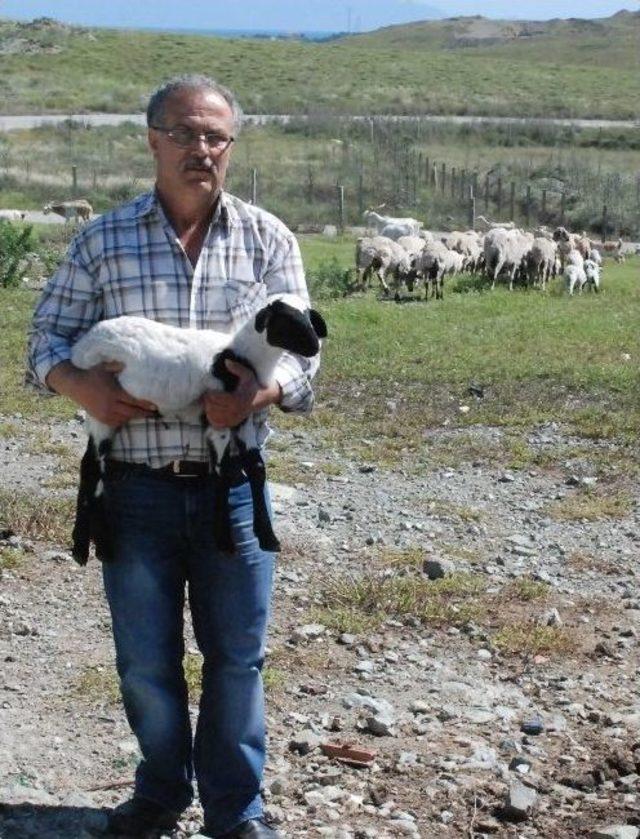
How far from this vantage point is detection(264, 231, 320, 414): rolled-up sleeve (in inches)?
148

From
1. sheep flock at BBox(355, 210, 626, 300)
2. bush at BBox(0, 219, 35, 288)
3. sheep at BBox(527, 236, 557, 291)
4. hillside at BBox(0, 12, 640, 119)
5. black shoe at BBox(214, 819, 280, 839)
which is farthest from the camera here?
hillside at BBox(0, 12, 640, 119)

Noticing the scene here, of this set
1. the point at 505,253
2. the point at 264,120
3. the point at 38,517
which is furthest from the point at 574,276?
the point at 264,120

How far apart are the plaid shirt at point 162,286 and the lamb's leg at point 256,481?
0.10 meters

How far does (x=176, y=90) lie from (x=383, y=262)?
15.6m

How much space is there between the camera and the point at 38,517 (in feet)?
23.6

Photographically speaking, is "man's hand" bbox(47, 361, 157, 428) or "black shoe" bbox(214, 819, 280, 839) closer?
"man's hand" bbox(47, 361, 157, 428)

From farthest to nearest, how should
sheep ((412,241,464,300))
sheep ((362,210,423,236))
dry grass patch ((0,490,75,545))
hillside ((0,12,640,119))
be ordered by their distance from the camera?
1. hillside ((0,12,640,119))
2. sheep ((362,210,423,236))
3. sheep ((412,241,464,300))
4. dry grass patch ((0,490,75,545))

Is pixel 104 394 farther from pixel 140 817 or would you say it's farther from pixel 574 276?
pixel 574 276

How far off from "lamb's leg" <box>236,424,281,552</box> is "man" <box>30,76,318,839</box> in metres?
0.02

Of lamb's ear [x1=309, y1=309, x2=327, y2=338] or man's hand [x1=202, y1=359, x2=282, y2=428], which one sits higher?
lamb's ear [x1=309, y1=309, x2=327, y2=338]

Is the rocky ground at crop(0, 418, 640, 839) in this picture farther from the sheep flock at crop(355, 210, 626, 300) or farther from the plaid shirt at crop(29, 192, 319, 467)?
the sheep flock at crop(355, 210, 626, 300)

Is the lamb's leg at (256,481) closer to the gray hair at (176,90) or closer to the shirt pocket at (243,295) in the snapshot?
the shirt pocket at (243,295)

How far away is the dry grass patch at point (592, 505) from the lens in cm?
799

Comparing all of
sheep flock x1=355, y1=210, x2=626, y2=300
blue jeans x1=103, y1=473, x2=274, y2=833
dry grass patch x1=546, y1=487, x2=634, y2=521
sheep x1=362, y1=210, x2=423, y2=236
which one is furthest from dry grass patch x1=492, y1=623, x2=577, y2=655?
sheep x1=362, y1=210, x2=423, y2=236
